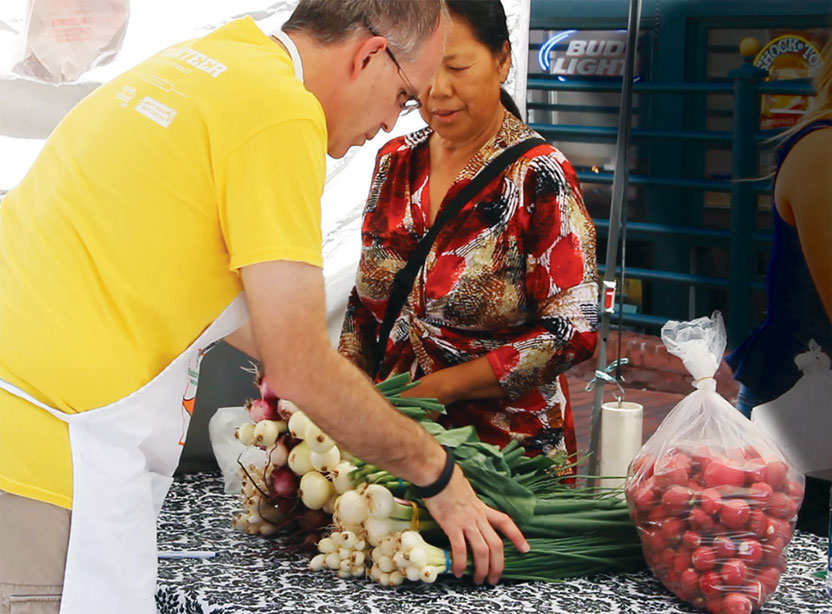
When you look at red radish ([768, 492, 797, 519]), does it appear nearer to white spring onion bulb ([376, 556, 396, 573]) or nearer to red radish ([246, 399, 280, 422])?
white spring onion bulb ([376, 556, 396, 573])

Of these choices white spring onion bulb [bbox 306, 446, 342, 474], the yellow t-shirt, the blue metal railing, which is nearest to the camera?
the yellow t-shirt

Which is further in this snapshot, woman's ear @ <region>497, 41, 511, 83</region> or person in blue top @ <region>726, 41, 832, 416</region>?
woman's ear @ <region>497, 41, 511, 83</region>

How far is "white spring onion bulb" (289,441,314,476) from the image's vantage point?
159 centimetres

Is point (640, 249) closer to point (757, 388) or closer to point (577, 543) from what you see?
point (757, 388)

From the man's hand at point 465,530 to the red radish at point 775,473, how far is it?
1.17 feet

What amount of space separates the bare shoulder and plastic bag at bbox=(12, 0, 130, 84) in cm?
167

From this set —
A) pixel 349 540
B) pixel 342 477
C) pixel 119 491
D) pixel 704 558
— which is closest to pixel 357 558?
pixel 349 540

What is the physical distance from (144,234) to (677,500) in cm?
79

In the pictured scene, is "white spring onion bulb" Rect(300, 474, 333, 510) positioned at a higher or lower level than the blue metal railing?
lower

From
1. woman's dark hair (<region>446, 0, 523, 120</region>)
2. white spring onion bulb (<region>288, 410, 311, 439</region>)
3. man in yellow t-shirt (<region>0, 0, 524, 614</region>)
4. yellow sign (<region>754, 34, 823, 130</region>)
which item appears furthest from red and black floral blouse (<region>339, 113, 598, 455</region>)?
man in yellow t-shirt (<region>0, 0, 524, 614</region>)

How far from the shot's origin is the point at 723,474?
1.38 m

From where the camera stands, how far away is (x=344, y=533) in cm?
150

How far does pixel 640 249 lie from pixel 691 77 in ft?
1.39

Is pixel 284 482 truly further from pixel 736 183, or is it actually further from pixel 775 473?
pixel 736 183
